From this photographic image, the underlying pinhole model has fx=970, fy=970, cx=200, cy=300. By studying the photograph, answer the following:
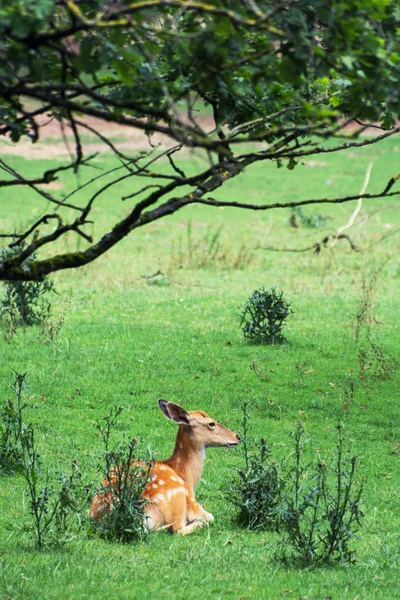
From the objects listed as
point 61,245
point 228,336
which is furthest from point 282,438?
point 61,245

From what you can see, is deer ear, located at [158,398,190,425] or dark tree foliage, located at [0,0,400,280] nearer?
dark tree foliage, located at [0,0,400,280]

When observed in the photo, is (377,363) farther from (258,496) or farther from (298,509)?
(298,509)

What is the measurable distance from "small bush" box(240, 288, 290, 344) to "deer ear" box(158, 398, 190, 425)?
224 inches

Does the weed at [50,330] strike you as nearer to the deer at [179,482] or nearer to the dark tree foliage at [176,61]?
the deer at [179,482]

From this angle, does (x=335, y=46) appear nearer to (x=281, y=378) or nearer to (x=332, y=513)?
(x=332, y=513)

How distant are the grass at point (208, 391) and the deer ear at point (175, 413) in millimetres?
766

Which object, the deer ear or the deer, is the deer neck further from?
the deer ear

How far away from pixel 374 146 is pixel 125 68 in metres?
41.5

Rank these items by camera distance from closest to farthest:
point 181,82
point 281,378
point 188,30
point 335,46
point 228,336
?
point 335,46, point 188,30, point 181,82, point 281,378, point 228,336

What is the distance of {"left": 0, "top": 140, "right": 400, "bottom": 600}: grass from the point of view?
6199mm

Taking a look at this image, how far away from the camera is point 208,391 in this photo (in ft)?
38.0

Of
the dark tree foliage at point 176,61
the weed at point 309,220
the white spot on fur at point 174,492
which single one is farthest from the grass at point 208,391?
the weed at point 309,220

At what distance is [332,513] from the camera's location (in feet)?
21.4

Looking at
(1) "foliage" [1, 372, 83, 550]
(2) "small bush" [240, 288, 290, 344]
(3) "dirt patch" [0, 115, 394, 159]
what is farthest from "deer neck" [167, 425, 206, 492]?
(3) "dirt patch" [0, 115, 394, 159]
